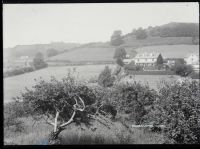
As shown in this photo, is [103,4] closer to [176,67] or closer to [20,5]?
[20,5]

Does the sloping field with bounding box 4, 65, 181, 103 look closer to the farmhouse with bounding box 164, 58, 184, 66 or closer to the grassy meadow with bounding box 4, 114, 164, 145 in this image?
the farmhouse with bounding box 164, 58, 184, 66

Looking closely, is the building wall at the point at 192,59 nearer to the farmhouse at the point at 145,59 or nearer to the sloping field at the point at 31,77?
the farmhouse at the point at 145,59

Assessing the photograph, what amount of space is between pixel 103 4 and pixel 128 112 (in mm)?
4907

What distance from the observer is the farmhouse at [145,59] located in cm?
1473

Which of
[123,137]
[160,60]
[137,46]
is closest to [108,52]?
[137,46]

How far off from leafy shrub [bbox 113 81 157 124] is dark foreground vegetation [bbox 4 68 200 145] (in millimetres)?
449

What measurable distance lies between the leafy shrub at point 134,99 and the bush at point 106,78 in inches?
17.8

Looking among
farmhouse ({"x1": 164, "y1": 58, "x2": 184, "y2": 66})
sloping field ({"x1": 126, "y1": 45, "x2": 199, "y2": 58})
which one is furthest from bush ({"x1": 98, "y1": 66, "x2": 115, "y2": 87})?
farmhouse ({"x1": 164, "y1": 58, "x2": 184, "y2": 66})

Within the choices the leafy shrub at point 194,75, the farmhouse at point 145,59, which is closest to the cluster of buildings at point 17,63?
the farmhouse at point 145,59

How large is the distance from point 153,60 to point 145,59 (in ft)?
1.33

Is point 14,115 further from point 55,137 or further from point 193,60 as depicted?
point 193,60

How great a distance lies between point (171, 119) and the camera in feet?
42.0

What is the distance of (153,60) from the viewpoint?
15.1 m

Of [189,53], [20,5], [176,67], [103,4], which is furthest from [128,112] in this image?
[20,5]
